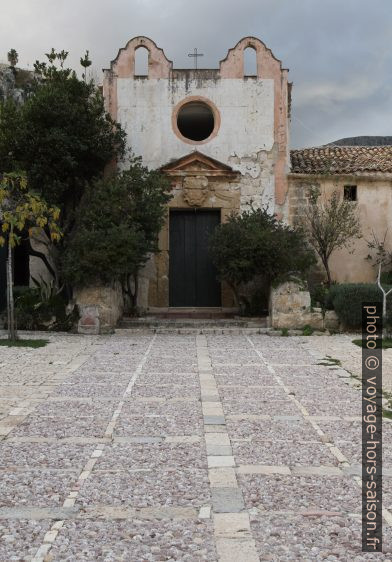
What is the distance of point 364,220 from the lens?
55.8 ft

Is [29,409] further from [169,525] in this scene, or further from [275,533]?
[275,533]

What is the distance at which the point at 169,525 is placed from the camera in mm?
3318

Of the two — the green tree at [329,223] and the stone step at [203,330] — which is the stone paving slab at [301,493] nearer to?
the stone step at [203,330]

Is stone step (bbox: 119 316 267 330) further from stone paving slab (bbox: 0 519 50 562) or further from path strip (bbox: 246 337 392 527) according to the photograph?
stone paving slab (bbox: 0 519 50 562)

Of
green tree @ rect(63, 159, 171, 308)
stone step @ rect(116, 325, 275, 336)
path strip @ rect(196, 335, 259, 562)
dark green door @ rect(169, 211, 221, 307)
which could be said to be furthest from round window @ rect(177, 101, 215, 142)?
path strip @ rect(196, 335, 259, 562)

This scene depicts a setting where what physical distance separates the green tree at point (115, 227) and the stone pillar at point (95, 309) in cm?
23

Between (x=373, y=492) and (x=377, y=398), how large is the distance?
10.4 ft

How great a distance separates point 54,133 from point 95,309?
14.5 feet

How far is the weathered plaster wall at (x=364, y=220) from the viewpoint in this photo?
16906 millimetres

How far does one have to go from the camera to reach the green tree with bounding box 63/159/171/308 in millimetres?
13367

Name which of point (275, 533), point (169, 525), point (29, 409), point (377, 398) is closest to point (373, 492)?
point (275, 533)

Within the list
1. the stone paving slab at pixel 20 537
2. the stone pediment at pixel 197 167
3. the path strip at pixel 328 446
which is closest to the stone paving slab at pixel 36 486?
the stone paving slab at pixel 20 537

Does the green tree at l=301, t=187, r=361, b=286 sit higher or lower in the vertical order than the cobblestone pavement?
higher

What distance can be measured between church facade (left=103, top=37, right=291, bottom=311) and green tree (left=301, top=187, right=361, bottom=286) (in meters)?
0.81
